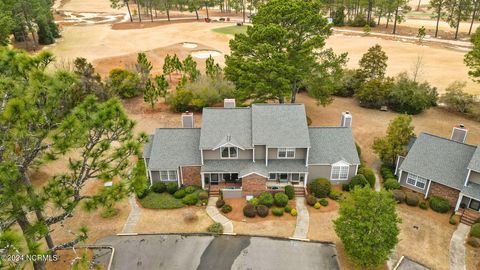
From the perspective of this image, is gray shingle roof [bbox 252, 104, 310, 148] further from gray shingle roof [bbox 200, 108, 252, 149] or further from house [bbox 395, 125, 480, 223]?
house [bbox 395, 125, 480, 223]

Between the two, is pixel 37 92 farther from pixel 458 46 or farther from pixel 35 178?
pixel 458 46

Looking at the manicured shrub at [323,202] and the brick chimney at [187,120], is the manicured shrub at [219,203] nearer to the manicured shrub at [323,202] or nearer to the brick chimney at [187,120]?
the manicured shrub at [323,202]

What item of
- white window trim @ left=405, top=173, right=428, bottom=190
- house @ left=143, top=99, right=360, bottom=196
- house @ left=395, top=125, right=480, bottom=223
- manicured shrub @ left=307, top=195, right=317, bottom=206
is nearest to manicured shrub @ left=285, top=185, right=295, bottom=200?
house @ left=143, top=99, right=360, bottom=196

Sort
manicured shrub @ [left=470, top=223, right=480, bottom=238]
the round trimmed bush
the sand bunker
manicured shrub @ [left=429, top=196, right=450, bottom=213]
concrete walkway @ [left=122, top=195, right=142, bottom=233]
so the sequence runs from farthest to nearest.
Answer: the sand bunker, manicured shrub @ [left=429, top=196, right=450, bottom=213], the round trimmed bush, concrete walkway @ [left=122, top=195, right=142, bottom=233], manicured shrub @ [left=470, top=223, right=480, bottom=238]

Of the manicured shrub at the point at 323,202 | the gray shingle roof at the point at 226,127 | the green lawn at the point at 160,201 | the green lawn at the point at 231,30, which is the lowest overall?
the manicured shrub at the point at 323,202

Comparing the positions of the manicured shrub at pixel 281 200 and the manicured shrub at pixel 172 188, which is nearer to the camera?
the manicured shrub at pixel 281 200

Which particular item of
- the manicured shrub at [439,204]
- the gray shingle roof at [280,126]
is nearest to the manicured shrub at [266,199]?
the gray shingle roof at [280,126]

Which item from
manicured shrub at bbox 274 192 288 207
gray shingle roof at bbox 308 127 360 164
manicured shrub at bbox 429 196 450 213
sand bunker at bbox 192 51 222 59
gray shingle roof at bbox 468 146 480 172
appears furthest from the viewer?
sand bunker at bbox 192 51 222 59
